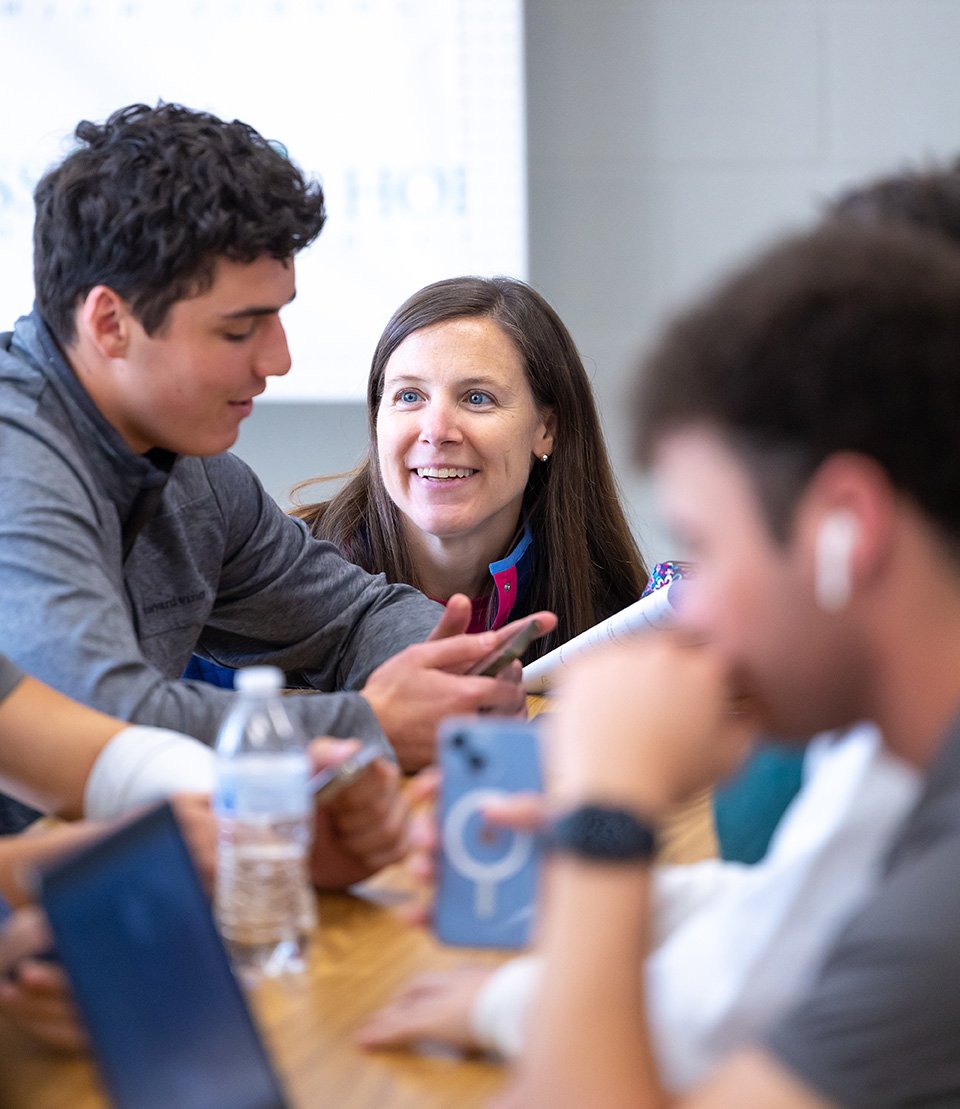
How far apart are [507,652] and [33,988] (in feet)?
2.19

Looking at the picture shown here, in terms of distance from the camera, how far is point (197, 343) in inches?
59.6

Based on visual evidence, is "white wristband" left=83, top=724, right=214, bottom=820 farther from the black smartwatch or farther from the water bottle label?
the black smartwatch

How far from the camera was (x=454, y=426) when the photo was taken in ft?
6.89

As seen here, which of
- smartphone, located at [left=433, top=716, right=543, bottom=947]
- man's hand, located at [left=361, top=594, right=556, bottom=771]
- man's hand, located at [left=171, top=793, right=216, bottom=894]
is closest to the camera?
smartphone, located at [left=433, top=716, right=543, bottom=947]

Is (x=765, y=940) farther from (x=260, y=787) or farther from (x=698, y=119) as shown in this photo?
(x=698, y=119)

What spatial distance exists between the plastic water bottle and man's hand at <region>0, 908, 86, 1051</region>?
0.15 metres

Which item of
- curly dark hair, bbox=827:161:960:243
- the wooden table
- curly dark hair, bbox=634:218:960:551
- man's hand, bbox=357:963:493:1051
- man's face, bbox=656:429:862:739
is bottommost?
the wooden table

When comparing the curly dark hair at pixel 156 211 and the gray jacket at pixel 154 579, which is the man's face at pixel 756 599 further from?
the curly dark hair at pixel 156 211

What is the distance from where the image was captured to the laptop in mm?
652

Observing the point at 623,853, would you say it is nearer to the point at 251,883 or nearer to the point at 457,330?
the point at 251,883

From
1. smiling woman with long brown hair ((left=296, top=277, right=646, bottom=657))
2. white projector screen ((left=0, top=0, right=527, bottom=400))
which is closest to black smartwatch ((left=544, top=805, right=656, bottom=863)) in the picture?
smiling woman with long brown hair ((left=296, top=277, right=646, bottom=657))

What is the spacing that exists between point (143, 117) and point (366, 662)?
70cm

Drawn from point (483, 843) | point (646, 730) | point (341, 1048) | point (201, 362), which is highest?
point (201, 362)

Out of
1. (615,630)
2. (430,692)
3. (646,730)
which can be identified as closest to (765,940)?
(646,730)
